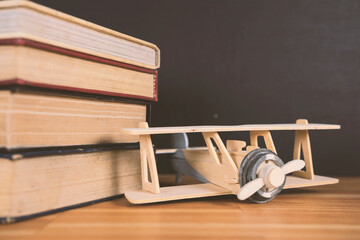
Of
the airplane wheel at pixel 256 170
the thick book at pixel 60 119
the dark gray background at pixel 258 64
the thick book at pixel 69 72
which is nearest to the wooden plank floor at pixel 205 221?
the airplane wheel at pixel 256 170

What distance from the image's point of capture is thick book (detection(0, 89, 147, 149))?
0.58 metres

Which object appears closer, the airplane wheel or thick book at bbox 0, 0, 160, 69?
thick book at bbox 0, 0, 160, 69

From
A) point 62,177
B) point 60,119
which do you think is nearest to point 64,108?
point 60,119

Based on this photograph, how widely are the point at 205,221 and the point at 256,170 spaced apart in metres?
0.18

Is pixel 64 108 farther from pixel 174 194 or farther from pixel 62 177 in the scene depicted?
pixel 174 194

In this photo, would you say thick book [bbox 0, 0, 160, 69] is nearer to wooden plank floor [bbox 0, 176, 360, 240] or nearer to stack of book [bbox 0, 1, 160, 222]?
stack of book [bbox 0, 1, 160, 222]

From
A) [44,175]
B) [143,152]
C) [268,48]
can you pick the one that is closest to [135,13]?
[268,48]

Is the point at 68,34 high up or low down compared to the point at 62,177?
up

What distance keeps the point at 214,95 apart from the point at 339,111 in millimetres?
428

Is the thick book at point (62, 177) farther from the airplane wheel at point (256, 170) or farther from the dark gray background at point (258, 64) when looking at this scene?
the dark gray background at point (258, 64)

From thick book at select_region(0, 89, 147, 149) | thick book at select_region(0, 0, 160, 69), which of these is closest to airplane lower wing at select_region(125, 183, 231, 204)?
thick book at select_region(0, 89, 147, 149)

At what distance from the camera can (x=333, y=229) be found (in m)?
0.55

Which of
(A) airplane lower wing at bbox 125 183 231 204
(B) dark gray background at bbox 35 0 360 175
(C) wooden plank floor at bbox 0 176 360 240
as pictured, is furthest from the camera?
(B) dark gray background at bbox 35 0 360 175

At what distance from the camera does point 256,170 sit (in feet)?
2.34
